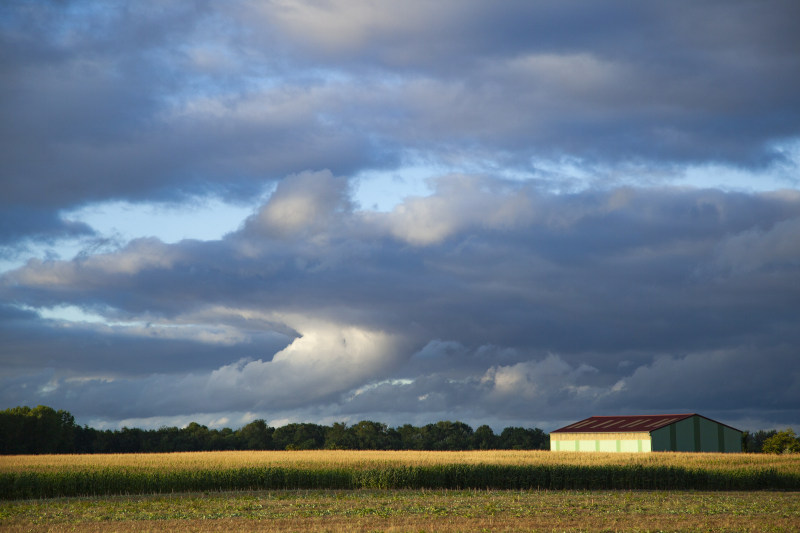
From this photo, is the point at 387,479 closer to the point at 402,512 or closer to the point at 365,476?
the point at 365,476

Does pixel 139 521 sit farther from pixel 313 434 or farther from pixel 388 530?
pixel 313 434

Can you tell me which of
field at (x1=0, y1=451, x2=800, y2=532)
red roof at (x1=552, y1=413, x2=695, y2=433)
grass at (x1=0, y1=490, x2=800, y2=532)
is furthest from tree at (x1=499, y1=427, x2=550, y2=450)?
grass at (x1=0, y1=490, x2=800, y2=532)

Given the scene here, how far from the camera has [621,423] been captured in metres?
99.3

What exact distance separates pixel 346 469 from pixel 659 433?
50.5 metres

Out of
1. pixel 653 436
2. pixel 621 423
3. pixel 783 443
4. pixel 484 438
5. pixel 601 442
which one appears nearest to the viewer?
pixel 653 436

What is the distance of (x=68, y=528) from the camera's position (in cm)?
3116

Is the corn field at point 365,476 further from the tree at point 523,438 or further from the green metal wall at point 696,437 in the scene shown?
the tree at point 523,438

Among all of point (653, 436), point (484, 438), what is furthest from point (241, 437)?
point (653, 436)

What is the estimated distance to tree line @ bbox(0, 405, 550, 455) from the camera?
102 meters

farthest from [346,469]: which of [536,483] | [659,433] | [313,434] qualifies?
[313,434]

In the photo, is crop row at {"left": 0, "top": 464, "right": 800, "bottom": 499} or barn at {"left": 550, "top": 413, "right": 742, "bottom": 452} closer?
crop row at {"left": 0, "top": 464, "right": 800, "bottom": 499}

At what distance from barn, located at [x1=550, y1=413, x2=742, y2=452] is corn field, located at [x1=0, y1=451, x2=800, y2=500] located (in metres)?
27.8

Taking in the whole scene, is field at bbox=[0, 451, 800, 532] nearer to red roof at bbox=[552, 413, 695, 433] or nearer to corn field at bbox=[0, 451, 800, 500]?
corn field at bbox=[0, 451, 800, 500]

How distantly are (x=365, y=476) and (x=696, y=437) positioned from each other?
5722cm
